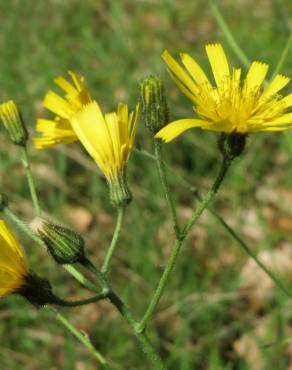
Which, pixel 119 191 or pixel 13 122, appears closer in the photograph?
pixel 119 191

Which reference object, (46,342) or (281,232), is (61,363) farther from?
(281,232)

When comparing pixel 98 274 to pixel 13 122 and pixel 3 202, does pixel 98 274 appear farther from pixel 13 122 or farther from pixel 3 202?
pixel 13 122

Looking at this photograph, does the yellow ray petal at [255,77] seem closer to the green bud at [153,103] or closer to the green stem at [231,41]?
the green bud at [153,103]

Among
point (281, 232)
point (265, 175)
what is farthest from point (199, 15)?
point (281, 232)

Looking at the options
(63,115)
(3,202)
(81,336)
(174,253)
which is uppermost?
(63,115)

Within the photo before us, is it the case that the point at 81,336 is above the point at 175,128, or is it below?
below

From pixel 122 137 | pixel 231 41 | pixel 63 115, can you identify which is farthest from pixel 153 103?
pixel 231 41

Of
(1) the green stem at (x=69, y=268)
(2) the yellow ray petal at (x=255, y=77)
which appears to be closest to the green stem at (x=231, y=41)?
(2) the yellow ray petal at (x=255, y=77)

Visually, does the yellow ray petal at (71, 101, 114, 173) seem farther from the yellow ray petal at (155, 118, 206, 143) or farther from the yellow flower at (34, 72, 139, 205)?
the yellow ray petal at (155, 118, 206, 143)
